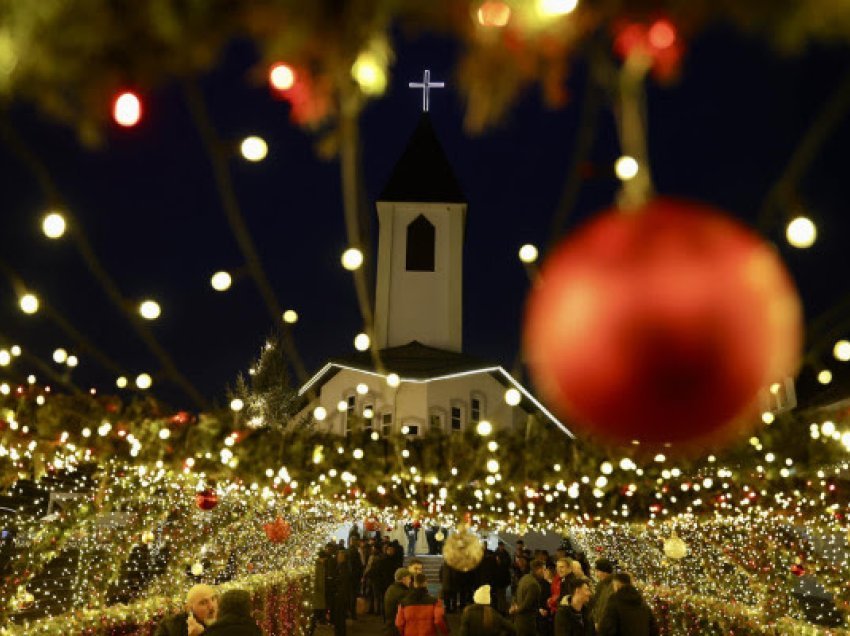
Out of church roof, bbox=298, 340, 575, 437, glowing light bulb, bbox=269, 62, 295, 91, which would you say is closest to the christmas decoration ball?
glowing light bulb, bbox=269, 62, 295, 91

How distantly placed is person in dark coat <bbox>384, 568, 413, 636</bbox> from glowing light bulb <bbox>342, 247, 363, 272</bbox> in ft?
18.7

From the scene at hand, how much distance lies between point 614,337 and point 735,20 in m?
0.97

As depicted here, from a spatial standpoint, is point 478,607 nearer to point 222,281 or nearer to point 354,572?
point 222,281

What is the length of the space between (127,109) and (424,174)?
3096cm

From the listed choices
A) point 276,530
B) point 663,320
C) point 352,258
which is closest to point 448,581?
point 276,530

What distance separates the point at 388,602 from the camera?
10.3 metres

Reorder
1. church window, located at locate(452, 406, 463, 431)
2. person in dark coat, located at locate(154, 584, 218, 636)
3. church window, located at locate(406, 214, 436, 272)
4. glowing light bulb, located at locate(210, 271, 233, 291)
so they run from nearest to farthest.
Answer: glowing light bulb, located at locate(210, 271, 233, 291), person in dark coat, located at locate(154, 584, 218, 636), church window, located at locate(452, 406, 463, 431), church window, located at locate(406, 214, 436, 272)

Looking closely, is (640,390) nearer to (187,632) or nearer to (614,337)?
(614,337)

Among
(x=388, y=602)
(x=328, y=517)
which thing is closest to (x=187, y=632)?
(x=388, y=602)

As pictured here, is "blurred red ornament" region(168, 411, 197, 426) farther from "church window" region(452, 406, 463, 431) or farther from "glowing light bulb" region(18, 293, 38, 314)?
"church window" region(452, 406, 463, 431)

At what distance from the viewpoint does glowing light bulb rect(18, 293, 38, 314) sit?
5945 mm

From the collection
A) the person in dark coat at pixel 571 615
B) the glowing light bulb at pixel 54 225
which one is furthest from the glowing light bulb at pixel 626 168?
the person in dark coat at pixel 571 615

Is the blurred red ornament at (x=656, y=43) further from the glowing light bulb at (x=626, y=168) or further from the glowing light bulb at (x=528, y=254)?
the glowing light bulb at (x=528, y=254)

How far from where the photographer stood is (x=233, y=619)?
517 cm
